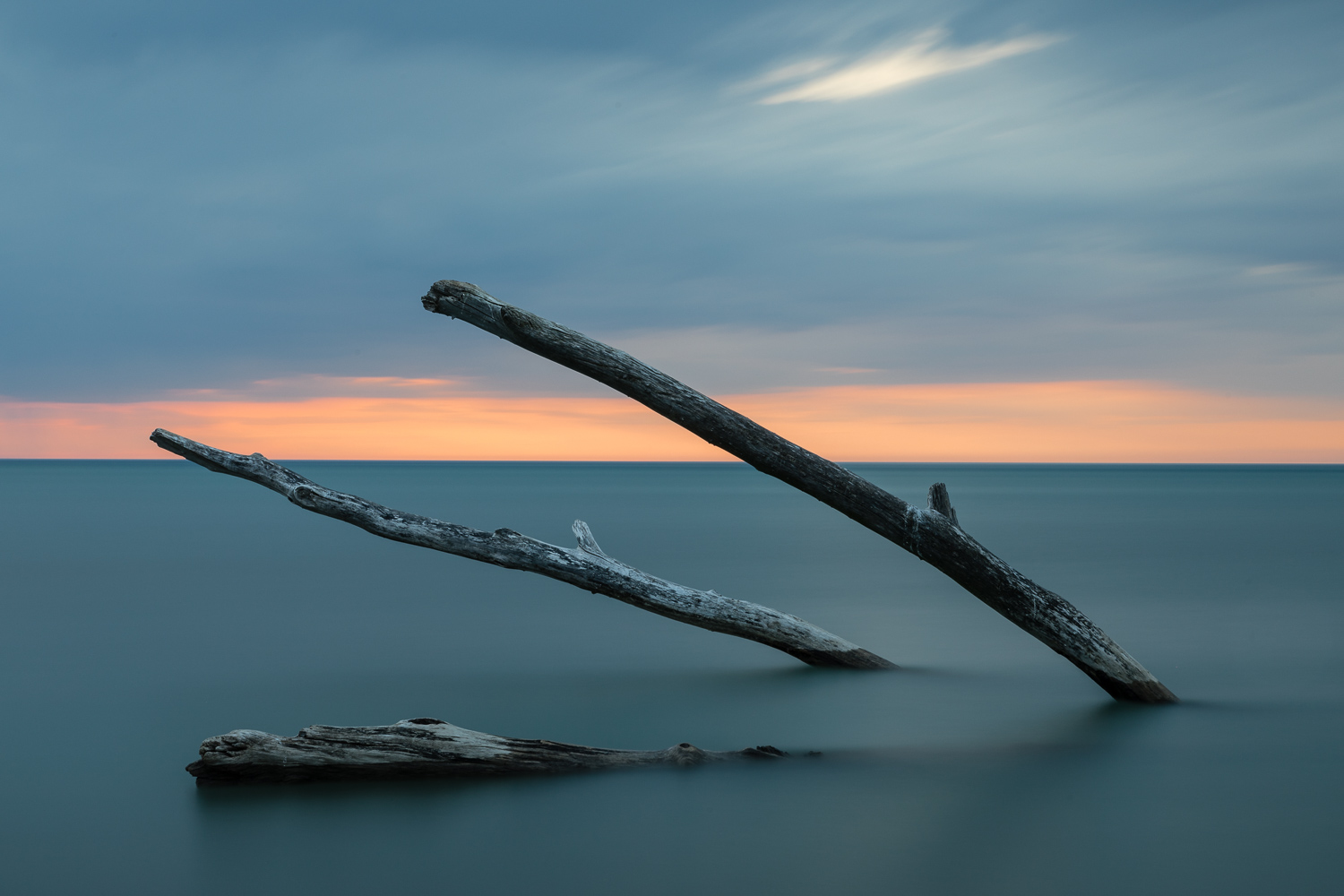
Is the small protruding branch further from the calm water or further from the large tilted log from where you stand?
the calm water

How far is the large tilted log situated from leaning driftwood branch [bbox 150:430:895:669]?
167cm

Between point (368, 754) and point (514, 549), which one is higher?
point (514, 549)

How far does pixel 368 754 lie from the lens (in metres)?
5.84

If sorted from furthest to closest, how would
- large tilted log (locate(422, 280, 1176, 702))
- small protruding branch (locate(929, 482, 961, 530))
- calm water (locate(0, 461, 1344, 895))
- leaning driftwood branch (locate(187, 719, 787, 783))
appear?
small protruding branch (locate(929, 482, 961, 530)), large tilted log (locate(422, 280, 1176, 702)), leaning driftwood branch (locate(187, 719, 787, 783)), calm water (locate(0, 461, 1344, 895))

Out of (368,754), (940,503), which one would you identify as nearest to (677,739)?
(368,754)

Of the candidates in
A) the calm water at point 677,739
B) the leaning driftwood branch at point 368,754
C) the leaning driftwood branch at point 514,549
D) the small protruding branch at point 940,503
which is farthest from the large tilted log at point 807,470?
the leaning driftwood branch at point 368,754

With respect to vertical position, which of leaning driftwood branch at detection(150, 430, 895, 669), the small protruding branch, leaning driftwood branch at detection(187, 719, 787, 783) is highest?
the small protruding branch

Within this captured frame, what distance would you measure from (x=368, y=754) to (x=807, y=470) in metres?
3.52

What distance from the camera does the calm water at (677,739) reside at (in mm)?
5148

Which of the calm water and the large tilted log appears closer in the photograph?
the calm water

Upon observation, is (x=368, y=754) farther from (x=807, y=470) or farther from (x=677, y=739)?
(x=807, y=470)

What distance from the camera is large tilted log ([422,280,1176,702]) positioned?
692 centimetres

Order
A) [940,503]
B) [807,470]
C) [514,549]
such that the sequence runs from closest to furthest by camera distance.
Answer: [807,470]
[940,503]
[514,549]

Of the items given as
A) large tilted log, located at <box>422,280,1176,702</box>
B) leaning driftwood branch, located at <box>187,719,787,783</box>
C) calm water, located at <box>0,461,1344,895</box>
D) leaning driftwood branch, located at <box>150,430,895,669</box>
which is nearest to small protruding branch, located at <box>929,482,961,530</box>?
large tilted log, located at <box>422,280,1176,702</box>
